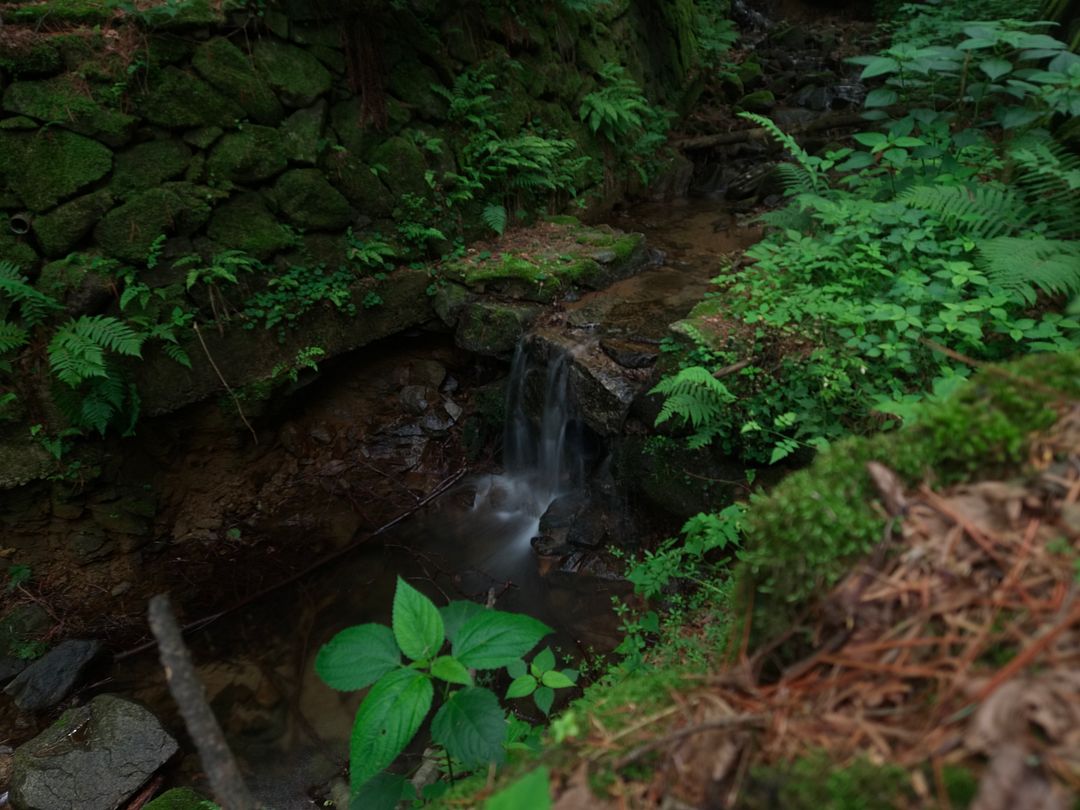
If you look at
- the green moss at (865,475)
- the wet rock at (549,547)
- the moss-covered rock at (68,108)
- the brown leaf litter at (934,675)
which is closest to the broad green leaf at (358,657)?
the brown leaf litter at (934,675)

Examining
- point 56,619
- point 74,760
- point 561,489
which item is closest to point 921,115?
point 561,489

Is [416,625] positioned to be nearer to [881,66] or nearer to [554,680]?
[554,680]

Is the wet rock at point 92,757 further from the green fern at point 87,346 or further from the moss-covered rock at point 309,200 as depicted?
the moss-covered rock at point 309,200

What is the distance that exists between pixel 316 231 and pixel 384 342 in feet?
4.46

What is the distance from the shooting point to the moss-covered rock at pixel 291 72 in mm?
5180

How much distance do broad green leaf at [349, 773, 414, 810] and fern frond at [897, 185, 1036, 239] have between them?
Answer: 164 inches

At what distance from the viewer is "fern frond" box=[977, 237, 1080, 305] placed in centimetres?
278

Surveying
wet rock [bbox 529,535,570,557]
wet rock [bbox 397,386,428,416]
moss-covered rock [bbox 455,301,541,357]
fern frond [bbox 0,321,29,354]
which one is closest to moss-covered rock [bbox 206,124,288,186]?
fern frond [bbox 0,321,29,354]

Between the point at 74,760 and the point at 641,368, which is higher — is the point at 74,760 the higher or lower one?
the lower one

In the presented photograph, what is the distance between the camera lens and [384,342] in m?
6.29

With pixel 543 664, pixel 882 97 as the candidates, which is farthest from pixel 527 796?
pixel 882 97

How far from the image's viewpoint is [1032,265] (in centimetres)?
288

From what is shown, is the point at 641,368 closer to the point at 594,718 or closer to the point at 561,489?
the point at 561,489

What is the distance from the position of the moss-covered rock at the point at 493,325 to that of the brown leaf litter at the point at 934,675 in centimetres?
468
